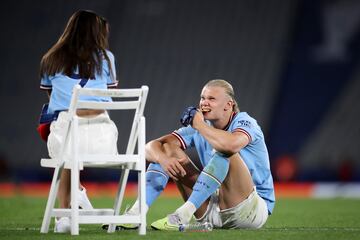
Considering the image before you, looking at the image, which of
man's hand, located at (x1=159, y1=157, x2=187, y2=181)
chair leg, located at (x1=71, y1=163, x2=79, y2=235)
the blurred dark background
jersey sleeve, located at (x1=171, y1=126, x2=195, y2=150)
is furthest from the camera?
the blurred dark background

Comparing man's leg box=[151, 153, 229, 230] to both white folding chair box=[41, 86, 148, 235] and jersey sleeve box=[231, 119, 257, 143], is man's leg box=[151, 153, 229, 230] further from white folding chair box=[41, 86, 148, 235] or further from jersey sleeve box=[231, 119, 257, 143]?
white folding chair box=[41, 86, 148, 235]

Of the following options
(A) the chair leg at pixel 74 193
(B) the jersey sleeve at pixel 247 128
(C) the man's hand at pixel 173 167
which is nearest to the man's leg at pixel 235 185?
(B) the jersey sleeve at pixel 247 128

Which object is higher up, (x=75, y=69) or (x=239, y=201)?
(x=75, y=69)

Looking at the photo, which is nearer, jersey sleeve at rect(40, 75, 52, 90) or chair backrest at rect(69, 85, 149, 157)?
chair backrest at rect(69, 85, 149, 157)

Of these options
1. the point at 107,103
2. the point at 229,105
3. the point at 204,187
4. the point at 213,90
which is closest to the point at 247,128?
the point at 229,105

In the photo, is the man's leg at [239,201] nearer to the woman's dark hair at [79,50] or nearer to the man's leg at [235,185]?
the man's leg at [235,185]

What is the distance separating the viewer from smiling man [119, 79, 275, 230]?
523 cm

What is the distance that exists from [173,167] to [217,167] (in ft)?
1.07

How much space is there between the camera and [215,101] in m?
5.48

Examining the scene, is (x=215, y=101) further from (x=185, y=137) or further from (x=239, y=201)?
(x=239, y=201)

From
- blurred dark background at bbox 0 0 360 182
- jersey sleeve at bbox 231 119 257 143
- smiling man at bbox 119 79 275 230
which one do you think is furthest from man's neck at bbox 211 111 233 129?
blurred dark background at bbox 0 0 360 182

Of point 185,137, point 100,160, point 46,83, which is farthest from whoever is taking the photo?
point 185,137

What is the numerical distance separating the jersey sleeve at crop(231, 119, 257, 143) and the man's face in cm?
14

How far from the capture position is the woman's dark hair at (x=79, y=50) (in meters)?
5.25
